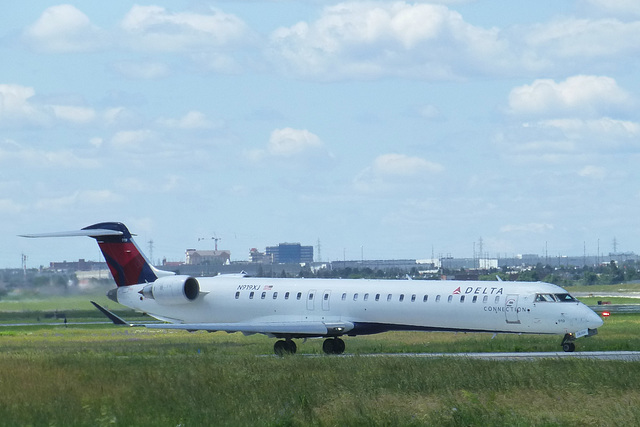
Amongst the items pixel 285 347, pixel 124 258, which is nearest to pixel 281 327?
pixel 285 347

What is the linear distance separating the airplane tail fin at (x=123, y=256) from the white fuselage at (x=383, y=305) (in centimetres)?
55

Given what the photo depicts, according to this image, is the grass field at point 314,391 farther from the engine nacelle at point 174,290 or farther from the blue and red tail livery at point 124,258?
the blue and red tail livery at point 124,258

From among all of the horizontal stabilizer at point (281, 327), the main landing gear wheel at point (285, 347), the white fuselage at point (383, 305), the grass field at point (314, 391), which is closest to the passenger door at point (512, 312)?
the white fuselage at point (383, 305)

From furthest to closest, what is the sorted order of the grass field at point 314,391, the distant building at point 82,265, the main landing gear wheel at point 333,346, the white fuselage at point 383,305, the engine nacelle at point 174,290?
the distant building at point 82,265 < the engine nacelle at point 174,290 < the main landing gear wheel at point 333,346 < the white fuselage at point 383,305 < the grass field at point 314,391

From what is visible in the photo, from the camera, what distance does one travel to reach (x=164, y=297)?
134 feet

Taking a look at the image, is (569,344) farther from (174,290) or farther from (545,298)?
(174,290)

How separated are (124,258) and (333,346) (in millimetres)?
9654

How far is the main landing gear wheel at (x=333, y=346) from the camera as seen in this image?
3862 cm

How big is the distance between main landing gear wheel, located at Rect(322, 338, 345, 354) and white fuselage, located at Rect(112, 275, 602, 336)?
3.64 feet

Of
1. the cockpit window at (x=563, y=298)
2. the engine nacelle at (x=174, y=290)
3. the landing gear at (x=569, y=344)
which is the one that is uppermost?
the engine nacelle at (x=174, y=290)

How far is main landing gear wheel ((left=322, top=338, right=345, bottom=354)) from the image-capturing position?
127 ft

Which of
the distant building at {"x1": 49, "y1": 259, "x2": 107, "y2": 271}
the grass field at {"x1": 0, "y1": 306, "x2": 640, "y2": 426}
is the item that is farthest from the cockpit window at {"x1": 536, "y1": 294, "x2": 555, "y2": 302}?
the distant building at {"x1": 49, "y1": 259, "x2": 107, "y2": 271}

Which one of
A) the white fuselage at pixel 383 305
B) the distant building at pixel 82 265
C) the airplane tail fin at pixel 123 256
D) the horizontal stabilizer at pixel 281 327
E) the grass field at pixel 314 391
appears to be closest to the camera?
the grass field at pixel 314 391

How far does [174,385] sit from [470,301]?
14714mm
